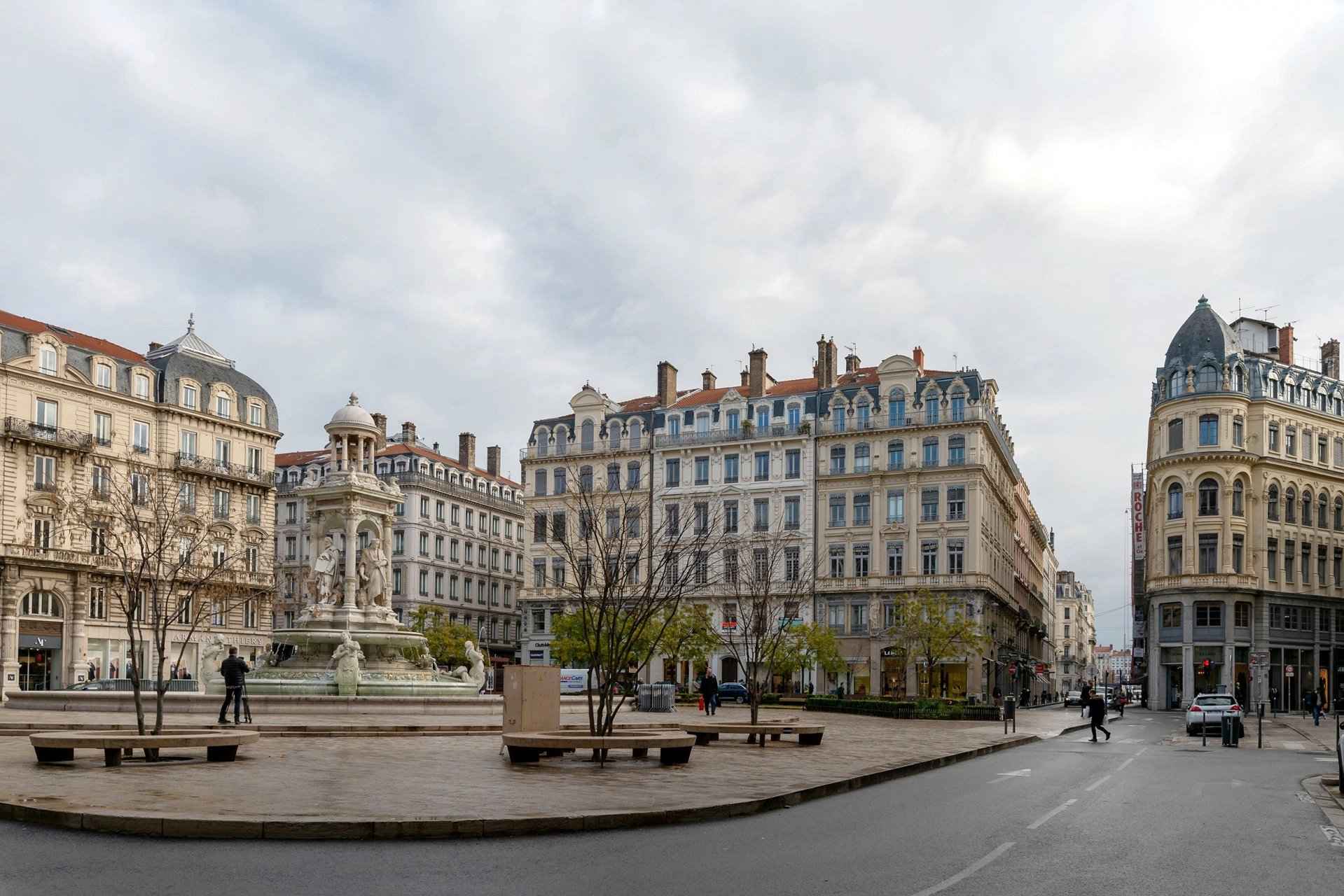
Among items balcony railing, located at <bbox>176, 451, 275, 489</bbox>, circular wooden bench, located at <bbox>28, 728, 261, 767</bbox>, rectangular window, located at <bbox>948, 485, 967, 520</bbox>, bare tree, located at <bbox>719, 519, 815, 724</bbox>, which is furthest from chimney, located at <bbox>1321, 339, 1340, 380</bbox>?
circular wooden bench, located at <bbox>28, 728, 261, 767</bbox>

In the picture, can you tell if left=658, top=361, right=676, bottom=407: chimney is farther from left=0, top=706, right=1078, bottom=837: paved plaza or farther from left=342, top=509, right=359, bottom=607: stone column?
left=0, top=706, right=1078, bottom=837: paved plaza

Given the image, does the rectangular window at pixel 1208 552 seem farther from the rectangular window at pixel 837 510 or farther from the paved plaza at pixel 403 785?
the paved plaza at pixel 403 785

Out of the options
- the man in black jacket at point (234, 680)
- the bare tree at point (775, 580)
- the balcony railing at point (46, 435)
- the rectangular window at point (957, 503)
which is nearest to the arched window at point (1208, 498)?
the rectangular window at point (957, 503)

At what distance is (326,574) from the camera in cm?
3797

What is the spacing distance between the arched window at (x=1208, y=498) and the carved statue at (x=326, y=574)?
193ft

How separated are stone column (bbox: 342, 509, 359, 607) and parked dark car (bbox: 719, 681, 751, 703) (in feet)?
100

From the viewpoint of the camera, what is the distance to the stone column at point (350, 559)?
124ft

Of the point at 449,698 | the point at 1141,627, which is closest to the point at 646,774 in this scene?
the point at 449,698

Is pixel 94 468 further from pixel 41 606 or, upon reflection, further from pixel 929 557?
pixel 929 557

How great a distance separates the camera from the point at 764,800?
51.4ft

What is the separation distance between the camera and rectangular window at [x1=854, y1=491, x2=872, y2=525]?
253 feet

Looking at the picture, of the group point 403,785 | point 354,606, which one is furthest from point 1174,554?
point 403,785

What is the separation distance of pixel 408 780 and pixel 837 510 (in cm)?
6299

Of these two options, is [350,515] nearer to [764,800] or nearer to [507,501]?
[764,800]
